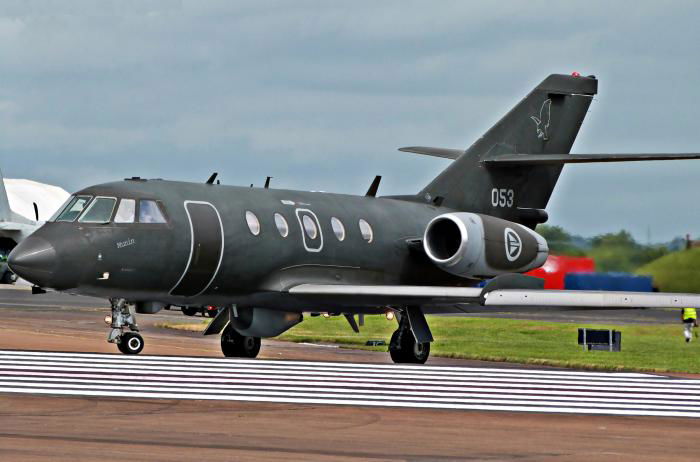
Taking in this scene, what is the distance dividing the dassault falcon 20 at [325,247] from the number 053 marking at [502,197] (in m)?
0.03

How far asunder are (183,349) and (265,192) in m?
5.63

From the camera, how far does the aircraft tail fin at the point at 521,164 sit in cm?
2927

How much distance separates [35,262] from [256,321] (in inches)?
195

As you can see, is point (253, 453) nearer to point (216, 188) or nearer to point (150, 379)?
point (150, 379)

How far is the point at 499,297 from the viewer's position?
23.1 metres

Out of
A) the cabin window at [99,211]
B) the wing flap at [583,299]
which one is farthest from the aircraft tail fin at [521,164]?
the cabin window at [99,211]

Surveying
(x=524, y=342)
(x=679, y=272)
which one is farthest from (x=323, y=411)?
(x=524, y=342)

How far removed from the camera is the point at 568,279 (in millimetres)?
30578

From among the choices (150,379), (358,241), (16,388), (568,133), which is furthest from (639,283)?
(16,388)

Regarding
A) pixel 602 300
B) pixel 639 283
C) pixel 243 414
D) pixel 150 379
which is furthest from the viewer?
pixel 639 283

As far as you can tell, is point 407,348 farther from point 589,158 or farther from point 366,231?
point 589,158

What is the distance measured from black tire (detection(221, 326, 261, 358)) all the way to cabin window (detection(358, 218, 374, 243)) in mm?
3056

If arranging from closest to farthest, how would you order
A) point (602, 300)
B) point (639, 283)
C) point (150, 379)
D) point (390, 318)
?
1. point (150, 379)
2. point (602, 300)
3. point (639, 283)
4. point (390, 318)

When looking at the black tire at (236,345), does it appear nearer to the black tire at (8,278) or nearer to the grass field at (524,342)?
the grass field at (524,342)
